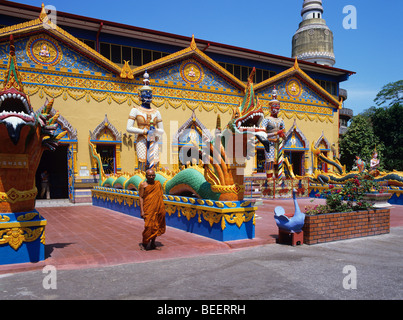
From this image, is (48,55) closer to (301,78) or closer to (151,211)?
(151,211)

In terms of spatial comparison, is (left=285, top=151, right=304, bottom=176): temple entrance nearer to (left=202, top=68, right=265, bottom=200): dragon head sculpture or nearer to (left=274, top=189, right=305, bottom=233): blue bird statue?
(left=202, top=68, right=265, bottom=200): dragon head sculpture

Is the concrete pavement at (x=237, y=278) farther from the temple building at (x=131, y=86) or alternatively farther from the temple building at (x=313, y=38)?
the temple building at (x=313, y=38)

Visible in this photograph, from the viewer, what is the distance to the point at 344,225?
24.9 ft

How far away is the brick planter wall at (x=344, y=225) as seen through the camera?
7086mm

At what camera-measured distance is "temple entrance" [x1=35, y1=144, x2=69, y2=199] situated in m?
20.9

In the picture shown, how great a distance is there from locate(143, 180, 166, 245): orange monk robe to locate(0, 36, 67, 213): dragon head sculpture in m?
2.01

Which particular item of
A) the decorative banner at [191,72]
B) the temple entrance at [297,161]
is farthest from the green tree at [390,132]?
the decorative banner at [191,72]

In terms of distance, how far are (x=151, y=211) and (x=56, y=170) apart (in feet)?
56.9

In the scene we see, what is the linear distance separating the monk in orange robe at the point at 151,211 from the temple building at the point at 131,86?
10615mm

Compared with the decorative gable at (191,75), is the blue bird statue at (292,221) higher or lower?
lower

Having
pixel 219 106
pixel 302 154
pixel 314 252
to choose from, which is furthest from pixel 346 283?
pixel 302 154

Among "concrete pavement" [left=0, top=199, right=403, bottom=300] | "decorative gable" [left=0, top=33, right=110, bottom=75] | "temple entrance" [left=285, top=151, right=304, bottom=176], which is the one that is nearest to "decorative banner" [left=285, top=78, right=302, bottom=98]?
"temple entrance" [left=285, top=151, right=304, bottom=176]

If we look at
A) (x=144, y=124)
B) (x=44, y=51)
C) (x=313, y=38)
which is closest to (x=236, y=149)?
(x=144, y=124)
